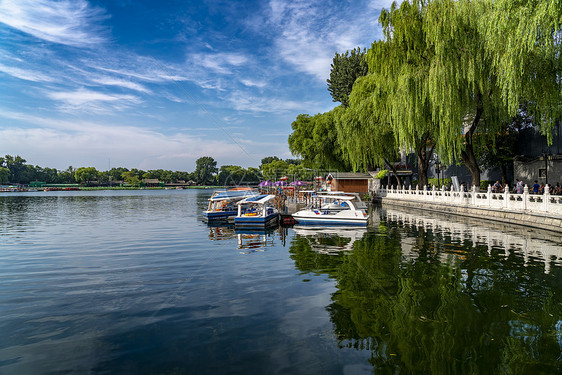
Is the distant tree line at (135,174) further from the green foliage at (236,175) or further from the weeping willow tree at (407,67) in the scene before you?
the weeping willow tree at (407,67)

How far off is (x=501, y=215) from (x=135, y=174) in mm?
173804

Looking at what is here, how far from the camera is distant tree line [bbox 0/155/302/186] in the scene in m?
140

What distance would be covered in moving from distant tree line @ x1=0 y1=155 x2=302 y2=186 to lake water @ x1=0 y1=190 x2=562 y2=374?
99959 mm

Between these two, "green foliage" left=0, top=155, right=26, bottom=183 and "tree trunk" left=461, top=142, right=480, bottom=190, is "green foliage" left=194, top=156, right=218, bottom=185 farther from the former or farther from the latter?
"tree trunk" left=461, top=142, right=480, bottom=190

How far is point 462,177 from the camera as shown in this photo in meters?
39.7

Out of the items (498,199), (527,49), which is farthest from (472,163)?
(527,49)

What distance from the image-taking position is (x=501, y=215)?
69.7 ft

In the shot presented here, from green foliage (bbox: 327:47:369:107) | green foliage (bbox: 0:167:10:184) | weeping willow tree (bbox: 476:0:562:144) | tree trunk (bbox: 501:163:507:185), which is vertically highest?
green foliage (bbox: 327:47:369:107)

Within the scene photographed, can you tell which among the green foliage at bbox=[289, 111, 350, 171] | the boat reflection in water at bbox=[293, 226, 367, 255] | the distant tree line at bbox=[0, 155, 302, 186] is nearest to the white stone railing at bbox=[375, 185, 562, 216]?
the boat reflection in water at bbox=[293, 226, 367, 255]

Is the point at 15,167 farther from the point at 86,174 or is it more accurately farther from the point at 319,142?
the point at 319,142

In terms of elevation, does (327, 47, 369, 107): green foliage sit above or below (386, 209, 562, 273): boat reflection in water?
above

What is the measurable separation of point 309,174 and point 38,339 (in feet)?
234

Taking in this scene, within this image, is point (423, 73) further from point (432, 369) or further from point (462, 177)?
point (432, 369)

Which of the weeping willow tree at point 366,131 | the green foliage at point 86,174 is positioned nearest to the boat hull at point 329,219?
the weeping willow tree at point 366,131
